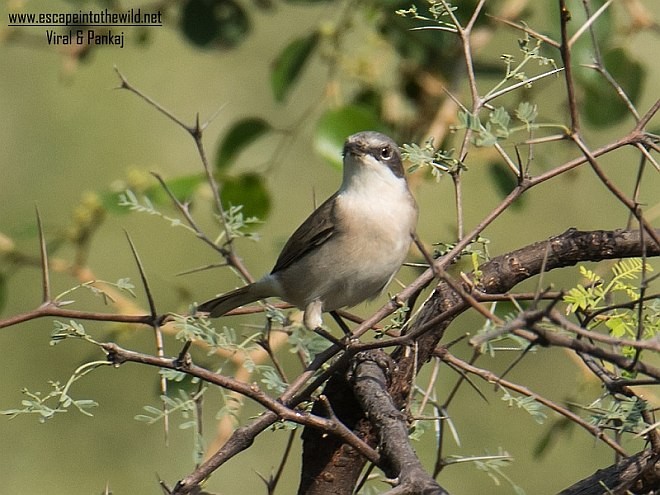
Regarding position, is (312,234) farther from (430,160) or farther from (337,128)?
(430,160)

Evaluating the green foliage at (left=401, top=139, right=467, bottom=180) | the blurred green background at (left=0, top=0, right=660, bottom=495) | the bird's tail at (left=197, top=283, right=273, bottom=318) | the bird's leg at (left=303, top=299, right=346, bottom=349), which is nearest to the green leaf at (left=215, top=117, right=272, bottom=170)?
the bird's tail at (left=197, top=283, right=273, bottom=318)

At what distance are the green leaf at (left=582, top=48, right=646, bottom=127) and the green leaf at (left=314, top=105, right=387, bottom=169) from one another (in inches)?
32.5

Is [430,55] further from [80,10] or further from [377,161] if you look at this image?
[80,10]

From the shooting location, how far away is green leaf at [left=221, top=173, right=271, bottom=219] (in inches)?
148

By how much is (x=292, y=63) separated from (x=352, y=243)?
904mm

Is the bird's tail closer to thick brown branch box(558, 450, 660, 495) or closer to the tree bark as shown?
the tree bark

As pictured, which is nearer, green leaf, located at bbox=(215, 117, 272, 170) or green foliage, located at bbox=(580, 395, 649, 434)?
green foliage, located at bbox=(580, 395, 649, 434)

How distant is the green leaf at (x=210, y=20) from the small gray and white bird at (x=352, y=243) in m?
1.00

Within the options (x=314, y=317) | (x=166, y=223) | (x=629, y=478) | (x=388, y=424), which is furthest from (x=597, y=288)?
(x=166, y=223)

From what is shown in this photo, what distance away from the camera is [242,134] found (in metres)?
4.16

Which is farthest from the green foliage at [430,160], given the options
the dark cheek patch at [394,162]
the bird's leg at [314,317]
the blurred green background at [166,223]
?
the blurred green background at [166,223]

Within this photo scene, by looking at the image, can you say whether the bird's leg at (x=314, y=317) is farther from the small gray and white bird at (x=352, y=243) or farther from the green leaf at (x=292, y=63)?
the green leaf at (x=292, y=63)

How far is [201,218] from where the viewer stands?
7672 mm

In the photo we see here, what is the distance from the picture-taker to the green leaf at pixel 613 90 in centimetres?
391
